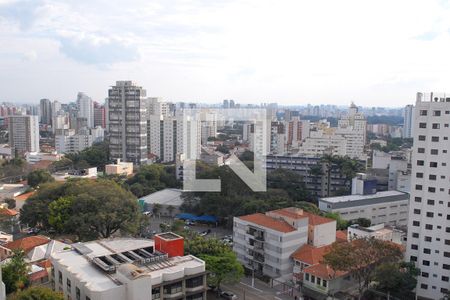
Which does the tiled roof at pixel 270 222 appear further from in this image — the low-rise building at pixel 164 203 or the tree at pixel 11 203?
the tree at pixel 11 203

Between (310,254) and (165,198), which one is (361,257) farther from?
(165,198)

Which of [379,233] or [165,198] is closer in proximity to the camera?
[379,233]

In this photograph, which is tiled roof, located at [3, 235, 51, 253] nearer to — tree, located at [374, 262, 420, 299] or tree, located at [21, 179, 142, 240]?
tree, located at [21, 179, 142, 240]

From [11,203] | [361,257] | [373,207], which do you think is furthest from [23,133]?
[361,257]

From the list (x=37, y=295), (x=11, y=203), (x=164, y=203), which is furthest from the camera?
(x=164, y=203)

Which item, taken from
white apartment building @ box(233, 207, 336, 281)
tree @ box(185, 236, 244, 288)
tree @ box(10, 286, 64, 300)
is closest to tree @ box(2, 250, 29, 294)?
tree @ box(10, 286, 64, 300)

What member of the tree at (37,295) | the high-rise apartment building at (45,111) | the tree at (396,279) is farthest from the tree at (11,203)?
the high-rise apartment building at (45,111)
